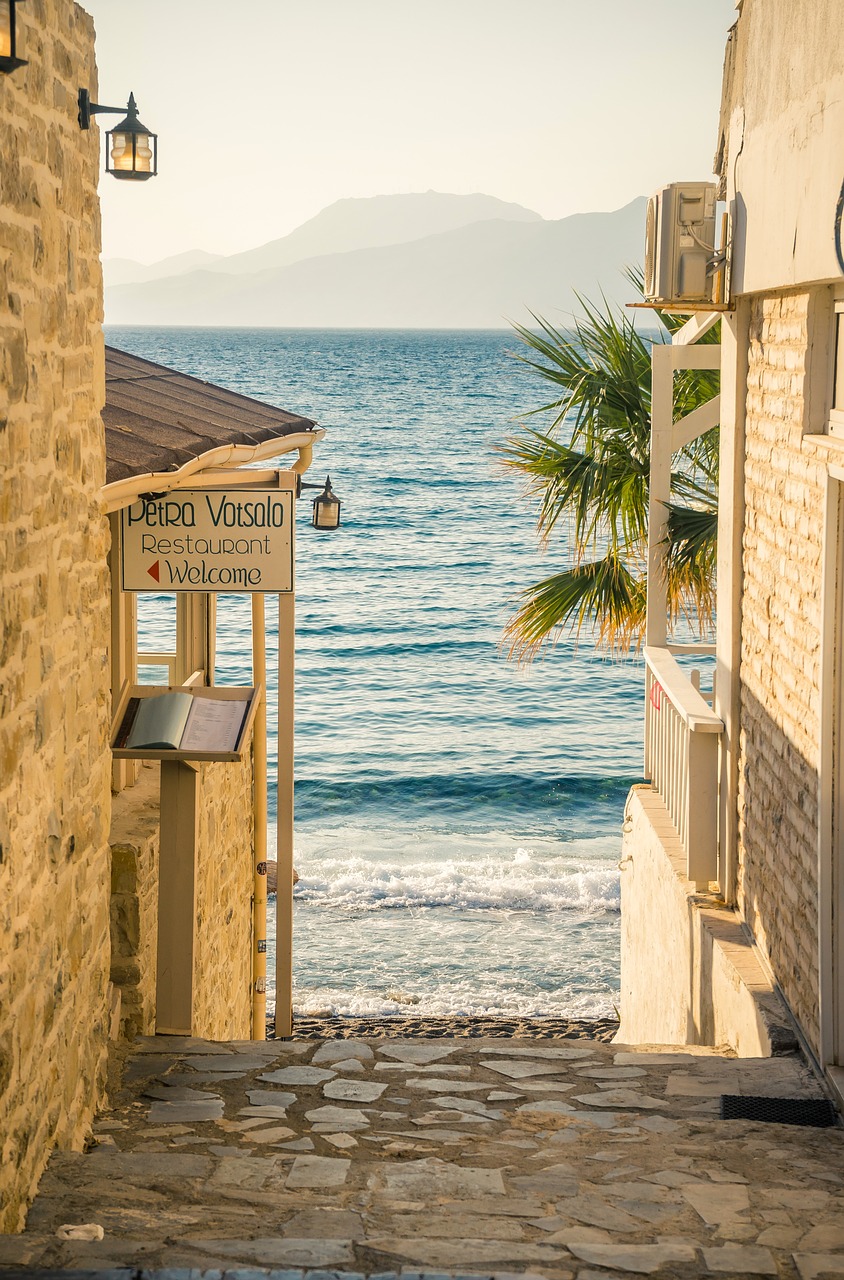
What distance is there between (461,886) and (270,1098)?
12.3m

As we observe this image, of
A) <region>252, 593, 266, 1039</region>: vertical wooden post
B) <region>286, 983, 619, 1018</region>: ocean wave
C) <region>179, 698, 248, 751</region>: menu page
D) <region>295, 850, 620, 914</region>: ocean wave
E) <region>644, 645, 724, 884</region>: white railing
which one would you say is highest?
<region>179, 698, 248, 751</region>: menu page

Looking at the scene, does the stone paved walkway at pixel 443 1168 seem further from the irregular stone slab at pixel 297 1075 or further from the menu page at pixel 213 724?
the menu page at pixel 213 724

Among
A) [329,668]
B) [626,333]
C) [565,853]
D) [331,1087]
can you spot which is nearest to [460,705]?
[329,668]

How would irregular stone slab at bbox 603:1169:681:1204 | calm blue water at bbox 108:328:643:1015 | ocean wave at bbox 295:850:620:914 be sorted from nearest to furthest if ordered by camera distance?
irregular stone slab at bbox 603:1169:681:1204, calm blue water at bbox 108:328:643:1015, ocean wave at bbox 295:850:620:914

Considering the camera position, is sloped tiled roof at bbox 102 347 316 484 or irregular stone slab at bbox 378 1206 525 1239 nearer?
irregular stone slab at bbox 378 1206 525 1239

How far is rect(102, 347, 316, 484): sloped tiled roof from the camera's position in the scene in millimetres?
5684

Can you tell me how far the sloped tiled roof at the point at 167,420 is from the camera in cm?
568

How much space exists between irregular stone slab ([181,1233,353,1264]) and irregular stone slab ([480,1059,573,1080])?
2135 millimetres

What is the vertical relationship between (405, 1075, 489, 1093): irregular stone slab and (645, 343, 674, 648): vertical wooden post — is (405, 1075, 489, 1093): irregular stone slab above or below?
below

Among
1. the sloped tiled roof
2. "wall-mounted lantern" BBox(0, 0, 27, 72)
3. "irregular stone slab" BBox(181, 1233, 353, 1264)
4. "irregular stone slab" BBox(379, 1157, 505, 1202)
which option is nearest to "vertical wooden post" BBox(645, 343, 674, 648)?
the sloped tiled roof

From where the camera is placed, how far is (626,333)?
1001 cm

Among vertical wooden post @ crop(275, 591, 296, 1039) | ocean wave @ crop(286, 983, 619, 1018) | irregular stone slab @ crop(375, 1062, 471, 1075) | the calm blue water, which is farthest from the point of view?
the calm blue water

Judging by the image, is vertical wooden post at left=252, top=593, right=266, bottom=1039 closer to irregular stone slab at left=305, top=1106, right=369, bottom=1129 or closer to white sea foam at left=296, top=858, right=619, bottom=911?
irregular stone slab at left=305, top=1106, right=369, bottom=1129

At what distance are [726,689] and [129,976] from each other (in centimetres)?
350
